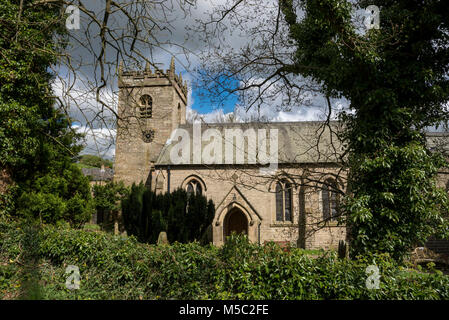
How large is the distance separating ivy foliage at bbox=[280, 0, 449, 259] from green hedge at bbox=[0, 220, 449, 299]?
120cm

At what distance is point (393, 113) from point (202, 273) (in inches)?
206

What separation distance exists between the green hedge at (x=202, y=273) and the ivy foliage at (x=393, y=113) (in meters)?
1.20

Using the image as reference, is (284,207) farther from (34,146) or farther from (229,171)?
(34,146)

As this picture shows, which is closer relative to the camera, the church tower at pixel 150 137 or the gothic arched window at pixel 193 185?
the gothic arched window at pixel 193 185

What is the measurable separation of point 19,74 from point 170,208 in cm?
1021

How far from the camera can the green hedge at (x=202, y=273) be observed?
488 centimetres

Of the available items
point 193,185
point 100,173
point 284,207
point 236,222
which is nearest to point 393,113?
point 284,207

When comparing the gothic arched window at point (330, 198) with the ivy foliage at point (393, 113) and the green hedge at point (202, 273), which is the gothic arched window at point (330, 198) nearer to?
the ivy foliage at point (393, 113)

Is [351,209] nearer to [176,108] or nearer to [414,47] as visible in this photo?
[414,47]

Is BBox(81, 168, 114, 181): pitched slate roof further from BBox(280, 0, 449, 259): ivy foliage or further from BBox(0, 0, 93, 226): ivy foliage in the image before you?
BBox(280, 0, 449, 259): ivy foliage

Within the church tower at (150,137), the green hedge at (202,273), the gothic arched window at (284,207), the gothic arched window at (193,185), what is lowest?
the green hedge at (202,273)

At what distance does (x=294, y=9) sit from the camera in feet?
27.8

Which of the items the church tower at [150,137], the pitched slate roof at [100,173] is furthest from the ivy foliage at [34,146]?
the pitched slate roof at [100,173]

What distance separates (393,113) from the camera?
697cm
